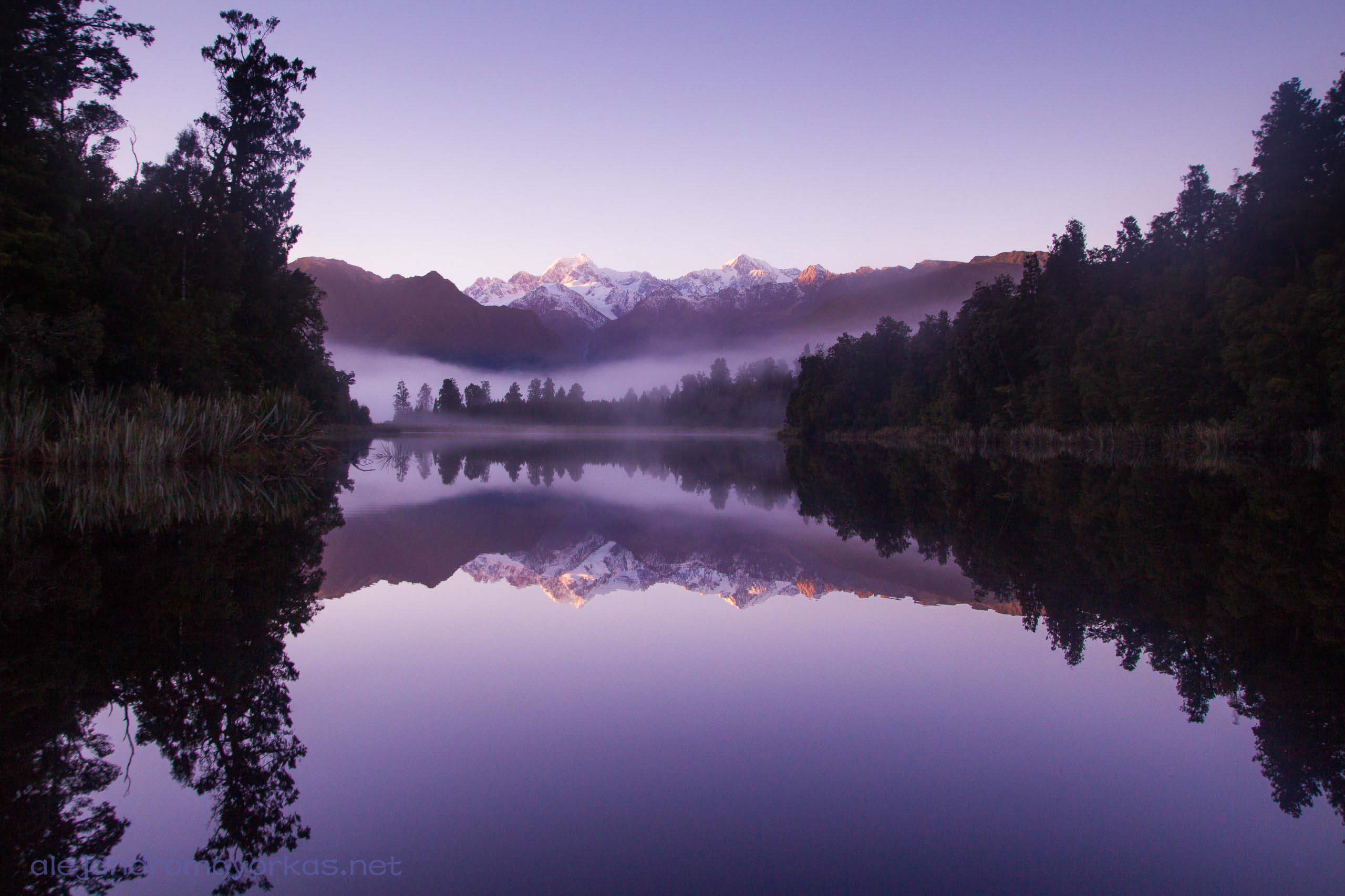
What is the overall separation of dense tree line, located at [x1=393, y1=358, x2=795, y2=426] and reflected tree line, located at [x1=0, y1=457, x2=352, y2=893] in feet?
439

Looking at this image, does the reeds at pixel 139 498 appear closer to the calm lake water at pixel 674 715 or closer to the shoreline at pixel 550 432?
the calm lake water at pixel 674 715

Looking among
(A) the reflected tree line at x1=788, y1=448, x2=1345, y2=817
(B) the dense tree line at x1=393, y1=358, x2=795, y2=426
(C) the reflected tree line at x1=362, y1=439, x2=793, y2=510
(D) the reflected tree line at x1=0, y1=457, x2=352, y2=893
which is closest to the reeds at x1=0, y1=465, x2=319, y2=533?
(D) the reflected tree line at x1=0, y1=457, x2=352, y2=893

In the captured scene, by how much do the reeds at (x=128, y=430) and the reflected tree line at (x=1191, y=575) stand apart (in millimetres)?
14706

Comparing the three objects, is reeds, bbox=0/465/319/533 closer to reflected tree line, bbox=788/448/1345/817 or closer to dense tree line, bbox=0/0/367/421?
dense tree line, bbox=0/0/367/421

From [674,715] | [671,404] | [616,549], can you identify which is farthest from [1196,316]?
[671,404]

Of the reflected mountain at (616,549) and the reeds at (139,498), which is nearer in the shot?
the reflected mountain at (616,549)

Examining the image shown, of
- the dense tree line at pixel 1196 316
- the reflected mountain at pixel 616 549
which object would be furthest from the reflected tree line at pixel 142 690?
the dense tree line at pixel 1196 316

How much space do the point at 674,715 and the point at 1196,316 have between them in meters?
42.0

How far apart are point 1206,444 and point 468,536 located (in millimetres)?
33453

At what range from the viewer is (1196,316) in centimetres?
3650

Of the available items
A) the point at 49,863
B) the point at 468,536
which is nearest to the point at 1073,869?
the point at 49,863

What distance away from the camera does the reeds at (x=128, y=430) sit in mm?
16281

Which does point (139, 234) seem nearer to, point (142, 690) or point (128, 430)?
point (128, 430)

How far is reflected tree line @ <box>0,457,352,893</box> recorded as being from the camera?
2.78m
